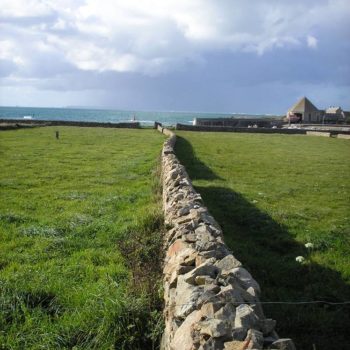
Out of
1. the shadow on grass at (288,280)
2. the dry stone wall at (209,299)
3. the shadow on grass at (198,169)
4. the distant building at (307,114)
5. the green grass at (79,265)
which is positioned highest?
the distant building at (307,114)

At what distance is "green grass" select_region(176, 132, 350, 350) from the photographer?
16.0 ft

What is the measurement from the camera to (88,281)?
5.43 metres

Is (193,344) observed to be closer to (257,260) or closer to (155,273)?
(155,273)

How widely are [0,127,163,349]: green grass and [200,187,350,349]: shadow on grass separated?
154 centimetres

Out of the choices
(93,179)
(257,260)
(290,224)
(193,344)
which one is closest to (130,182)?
(93,179)

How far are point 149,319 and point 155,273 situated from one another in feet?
3.18

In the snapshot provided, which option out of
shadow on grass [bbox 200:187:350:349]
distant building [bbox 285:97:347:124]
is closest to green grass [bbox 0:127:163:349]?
shadow on grass [bbox 200:187:350:349]

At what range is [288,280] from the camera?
5945 millimetres

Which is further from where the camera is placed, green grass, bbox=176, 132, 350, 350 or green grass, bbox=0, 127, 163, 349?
green grass, bbox=176, 132, 350, 350

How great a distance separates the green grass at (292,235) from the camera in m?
4.88

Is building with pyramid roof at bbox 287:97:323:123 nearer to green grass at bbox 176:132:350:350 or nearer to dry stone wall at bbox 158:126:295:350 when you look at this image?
green grass at bbox 176:132:350:350

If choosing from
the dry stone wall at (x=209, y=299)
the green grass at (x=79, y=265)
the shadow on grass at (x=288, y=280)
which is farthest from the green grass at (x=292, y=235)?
the green grass at (x=79, y=265)

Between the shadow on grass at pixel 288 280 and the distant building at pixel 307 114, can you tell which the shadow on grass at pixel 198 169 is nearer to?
the shadow on grass at pixel 288 280

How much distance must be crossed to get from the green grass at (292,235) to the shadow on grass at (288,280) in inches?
0.4
